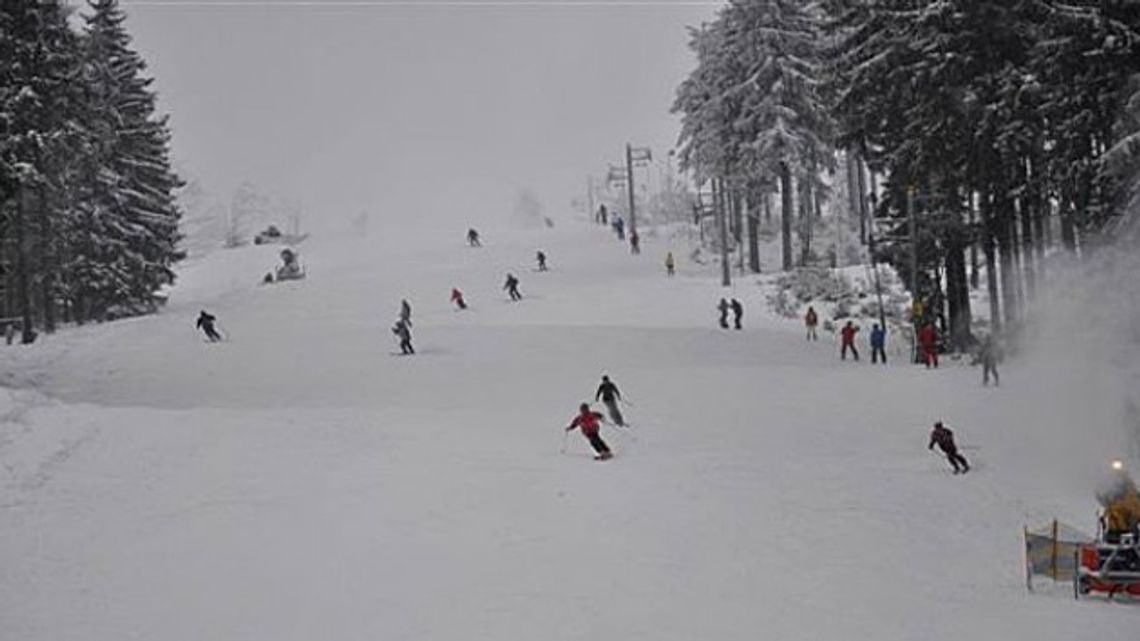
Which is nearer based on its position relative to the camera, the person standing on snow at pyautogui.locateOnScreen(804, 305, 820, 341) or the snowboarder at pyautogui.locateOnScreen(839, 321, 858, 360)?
the snowboarder at pyautogui.locateOnScreen(839, 321, 858, 360)

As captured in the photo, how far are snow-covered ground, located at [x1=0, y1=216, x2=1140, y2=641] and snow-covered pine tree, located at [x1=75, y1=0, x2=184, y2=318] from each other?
381 inches

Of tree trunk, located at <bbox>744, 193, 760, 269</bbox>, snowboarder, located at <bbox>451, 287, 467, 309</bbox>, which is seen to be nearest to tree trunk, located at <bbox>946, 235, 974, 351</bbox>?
tree trunk, located at <bbox>744, 193, 760, 269</bbox>

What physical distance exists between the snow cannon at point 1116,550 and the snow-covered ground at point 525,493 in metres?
0.30

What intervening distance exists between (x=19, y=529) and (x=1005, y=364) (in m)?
24.1

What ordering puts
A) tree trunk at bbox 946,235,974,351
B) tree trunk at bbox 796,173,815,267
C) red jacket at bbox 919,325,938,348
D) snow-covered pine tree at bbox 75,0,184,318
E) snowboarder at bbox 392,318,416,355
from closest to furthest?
red jacket at bbox 919,325,938,348, tree trunk at bbox 946,235,974,351, snowboarder at bbox 392,318,416,355, snow-covered pine tree at bbox 75,0,184,318, tree trunk at bbox 796,173,815,267

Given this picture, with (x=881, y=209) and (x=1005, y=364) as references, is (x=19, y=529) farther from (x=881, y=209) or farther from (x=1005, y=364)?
(x=881, y=209)

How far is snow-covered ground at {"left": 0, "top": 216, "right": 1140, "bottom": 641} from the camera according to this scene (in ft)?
47.3

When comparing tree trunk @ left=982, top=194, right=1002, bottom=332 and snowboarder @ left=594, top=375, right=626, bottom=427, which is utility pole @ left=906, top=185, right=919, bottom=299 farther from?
snowboarder @ left=594, top=375, right=626, bottom=427

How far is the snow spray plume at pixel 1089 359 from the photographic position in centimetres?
2219

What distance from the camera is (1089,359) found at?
93.7 feet

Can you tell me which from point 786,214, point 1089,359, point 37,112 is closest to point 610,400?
point 1089,359

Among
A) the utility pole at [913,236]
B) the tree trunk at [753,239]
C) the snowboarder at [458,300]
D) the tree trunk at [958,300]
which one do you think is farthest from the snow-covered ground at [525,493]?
the tree trunk at [753,239]

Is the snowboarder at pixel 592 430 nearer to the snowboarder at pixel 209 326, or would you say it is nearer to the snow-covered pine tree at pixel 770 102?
the snowboarder at pixel 209 326

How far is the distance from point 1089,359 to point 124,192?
3665cm
